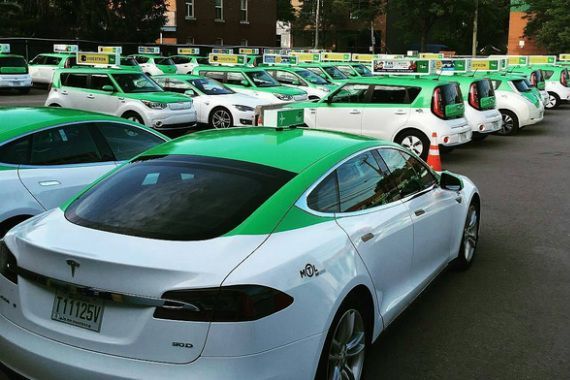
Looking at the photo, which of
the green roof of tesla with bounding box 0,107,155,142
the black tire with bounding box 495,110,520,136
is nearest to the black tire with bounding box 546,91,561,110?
the black tire with bounding box 495,110,520,136

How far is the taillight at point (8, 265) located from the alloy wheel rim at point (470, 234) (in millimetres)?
3883

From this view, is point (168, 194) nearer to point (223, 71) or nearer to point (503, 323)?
point (503, 323)

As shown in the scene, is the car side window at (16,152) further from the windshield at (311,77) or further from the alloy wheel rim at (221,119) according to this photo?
the windshield at (311,77)

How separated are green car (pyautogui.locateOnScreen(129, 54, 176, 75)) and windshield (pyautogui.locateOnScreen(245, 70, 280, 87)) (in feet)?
39.3

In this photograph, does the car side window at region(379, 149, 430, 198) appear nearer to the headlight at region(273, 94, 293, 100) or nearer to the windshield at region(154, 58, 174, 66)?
the headlight at region(273, 94, 293, 100)

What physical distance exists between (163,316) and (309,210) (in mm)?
1015

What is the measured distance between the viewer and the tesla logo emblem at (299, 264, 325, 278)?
296cm

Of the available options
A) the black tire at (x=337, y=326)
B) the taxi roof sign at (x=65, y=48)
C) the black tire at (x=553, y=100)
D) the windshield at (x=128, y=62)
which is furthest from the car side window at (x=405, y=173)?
the taxi roof sign at (x=65, y=48)

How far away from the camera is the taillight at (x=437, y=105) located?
12163mm

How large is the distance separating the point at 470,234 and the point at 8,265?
13.7 feet

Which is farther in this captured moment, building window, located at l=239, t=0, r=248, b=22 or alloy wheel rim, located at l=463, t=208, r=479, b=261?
building window, located at l=239, t=0, r=248, b=22

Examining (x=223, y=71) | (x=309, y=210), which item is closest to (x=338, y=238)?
(x=309, y=210)

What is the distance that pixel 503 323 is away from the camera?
15.6ft

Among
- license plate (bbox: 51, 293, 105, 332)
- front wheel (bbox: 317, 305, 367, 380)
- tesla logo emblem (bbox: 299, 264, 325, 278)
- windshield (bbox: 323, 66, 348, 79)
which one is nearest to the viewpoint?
license plate (bbox: 51, 293, 105, 332)
